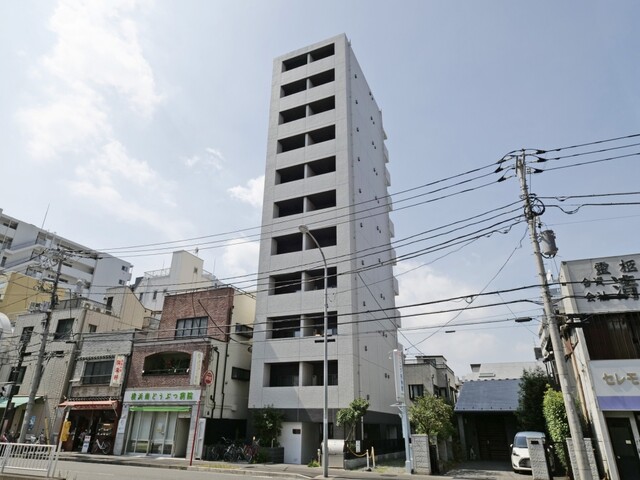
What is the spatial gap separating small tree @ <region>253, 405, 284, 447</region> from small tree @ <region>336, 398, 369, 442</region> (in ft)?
14.1

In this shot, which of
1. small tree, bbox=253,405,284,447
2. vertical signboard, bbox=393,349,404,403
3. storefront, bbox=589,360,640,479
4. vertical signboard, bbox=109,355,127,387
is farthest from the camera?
vertical signboard, bbox=109,355,127,387

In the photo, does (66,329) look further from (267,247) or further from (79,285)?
(267,247)

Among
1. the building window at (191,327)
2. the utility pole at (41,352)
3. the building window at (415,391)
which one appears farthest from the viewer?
the building window at (415,391)

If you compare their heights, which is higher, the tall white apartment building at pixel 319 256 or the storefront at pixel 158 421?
the tall white apartment building at pixel 319 256

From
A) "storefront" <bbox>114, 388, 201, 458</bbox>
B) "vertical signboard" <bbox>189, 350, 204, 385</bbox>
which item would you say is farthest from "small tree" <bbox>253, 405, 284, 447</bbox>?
"vertical signboard" <bbox>189, 350, 204, 385</bbox>

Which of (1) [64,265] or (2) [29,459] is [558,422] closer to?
(2) [29,459]

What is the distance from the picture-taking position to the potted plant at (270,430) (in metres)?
25.7

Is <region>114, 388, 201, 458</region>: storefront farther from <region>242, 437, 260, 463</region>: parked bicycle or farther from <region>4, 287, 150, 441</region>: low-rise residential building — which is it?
<region>4, 287, 150, 441</region>: low-rise residential building

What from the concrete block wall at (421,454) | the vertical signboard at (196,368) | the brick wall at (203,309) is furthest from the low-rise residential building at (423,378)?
the vertical signboard at (196,368)

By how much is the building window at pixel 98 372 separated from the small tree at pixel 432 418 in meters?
23.4

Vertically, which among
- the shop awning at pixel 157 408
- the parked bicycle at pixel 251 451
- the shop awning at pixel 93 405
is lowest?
the parked bicycle at pixel 251 451

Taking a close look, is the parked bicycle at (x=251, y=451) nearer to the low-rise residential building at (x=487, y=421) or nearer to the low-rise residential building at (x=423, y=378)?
the low-rise residential building at (x=487, y=421)

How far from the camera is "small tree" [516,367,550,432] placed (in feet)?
87.0

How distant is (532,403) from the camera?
89.1 feet
